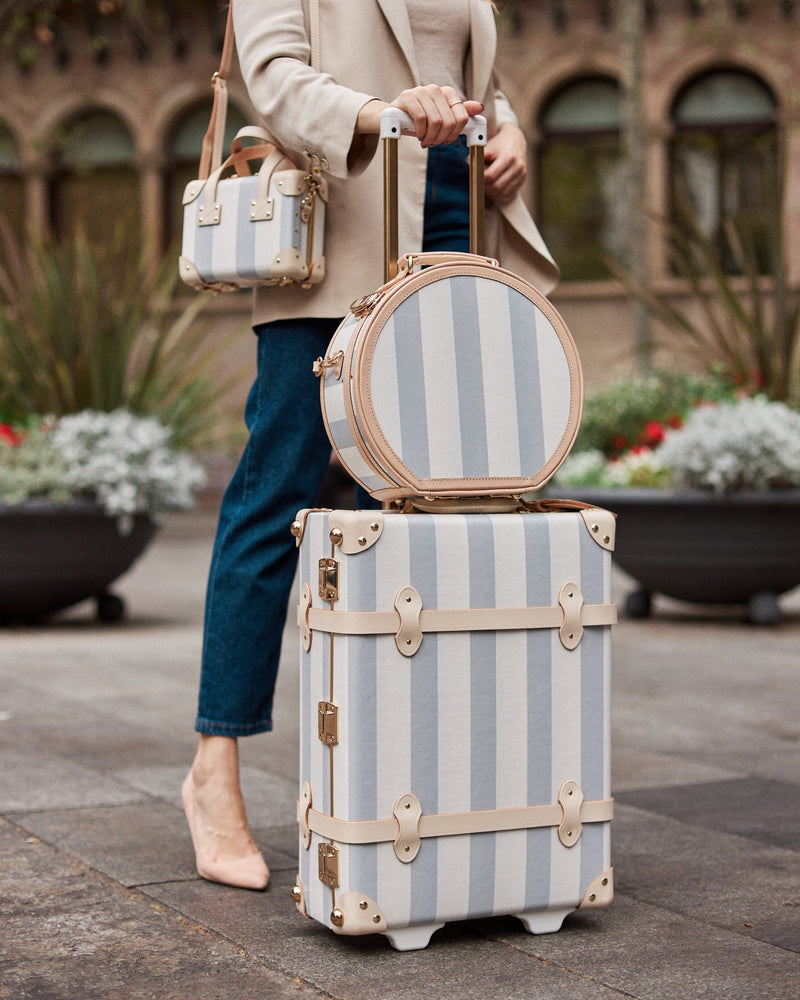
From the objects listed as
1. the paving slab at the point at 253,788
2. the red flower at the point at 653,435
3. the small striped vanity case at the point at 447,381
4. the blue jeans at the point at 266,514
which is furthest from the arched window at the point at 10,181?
the small striped vanity case at the point at 447,381

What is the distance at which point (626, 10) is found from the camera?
1468cm

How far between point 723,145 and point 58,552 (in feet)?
45.1

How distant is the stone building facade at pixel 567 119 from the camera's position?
1786 centimetres

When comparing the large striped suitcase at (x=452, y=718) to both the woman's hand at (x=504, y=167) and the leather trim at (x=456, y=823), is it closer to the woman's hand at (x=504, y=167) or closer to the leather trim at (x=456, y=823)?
the leather trim at (x=456, y=823)

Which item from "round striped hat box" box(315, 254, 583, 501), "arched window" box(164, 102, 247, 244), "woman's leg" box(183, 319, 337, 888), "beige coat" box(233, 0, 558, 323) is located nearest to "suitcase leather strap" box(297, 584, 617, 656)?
"round striped hat box" box(315, 254, 583, 501)

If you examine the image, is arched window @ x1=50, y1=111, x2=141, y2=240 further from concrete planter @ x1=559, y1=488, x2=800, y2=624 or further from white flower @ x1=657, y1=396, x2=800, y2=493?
white flower @ x1=657, y1=396, x2=800, y2=493

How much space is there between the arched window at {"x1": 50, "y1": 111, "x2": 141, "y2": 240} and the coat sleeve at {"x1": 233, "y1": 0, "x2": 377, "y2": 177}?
17573mm

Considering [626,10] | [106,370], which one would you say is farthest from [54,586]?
[626,10]

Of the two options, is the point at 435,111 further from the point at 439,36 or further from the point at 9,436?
the point at 9,436

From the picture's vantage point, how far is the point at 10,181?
20.1 meters

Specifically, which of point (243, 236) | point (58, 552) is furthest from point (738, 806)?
point (58, 552)

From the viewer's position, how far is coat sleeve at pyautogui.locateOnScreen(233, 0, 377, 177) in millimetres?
2408

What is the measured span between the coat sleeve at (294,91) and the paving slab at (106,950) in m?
1.26

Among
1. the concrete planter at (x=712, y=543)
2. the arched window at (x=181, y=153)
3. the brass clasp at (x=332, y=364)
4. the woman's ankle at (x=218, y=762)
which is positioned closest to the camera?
the brass clasp at (x=332, y=364)
